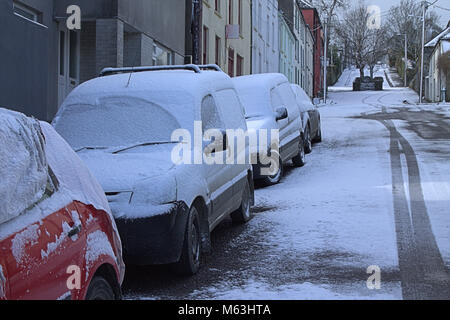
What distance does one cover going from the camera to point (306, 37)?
67688mm

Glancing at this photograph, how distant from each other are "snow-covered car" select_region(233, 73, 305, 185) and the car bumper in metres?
5.93

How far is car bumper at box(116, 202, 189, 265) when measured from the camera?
18.8 feet

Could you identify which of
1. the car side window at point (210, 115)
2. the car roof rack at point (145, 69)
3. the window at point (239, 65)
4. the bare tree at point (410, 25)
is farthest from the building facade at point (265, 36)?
the bare tree at point (410, 25)

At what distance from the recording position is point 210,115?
295 inches

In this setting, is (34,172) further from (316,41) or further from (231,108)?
(316,41)

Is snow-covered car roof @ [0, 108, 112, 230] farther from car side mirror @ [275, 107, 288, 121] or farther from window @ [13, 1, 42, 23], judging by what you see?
window @ [13, 1, 42, 23]

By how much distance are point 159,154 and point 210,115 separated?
1.22 metres

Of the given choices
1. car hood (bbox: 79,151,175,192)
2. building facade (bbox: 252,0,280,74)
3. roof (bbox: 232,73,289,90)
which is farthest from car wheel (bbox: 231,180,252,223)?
building facade (bbox: 252,0,280,74)

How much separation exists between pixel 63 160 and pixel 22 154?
590 mm

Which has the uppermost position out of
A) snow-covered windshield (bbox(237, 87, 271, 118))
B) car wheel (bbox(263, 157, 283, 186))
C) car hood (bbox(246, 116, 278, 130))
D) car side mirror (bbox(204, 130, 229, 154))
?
snow-covered windshield (bbox(237, 87, 271, 118))

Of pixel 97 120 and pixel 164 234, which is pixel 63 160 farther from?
pixel 97 120

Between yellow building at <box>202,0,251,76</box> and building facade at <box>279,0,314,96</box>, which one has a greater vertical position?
building facade at <box>279,0,314,96</box>

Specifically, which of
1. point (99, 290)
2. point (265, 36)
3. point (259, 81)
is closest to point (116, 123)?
point (99, 290)

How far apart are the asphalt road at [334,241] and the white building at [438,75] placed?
4463 cm
